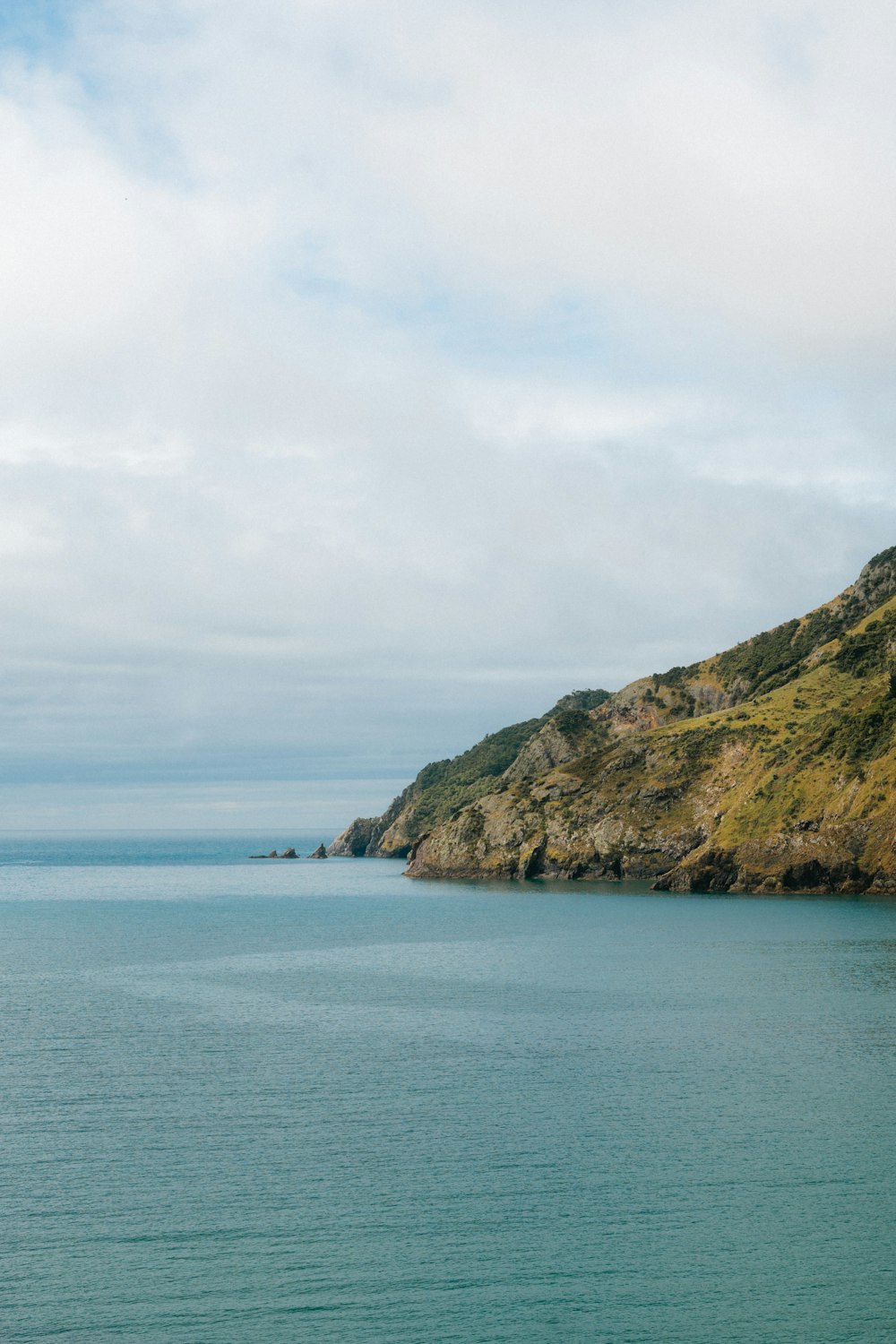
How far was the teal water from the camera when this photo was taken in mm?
37531

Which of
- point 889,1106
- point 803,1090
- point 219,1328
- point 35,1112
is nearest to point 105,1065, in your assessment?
point 35,1112

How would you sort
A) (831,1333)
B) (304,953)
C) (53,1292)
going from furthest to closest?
1. (304,953)
2. (53,1292)
3. (831,1333)

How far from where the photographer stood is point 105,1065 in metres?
69.4

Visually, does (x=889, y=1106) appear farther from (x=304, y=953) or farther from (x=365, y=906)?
(x=365, y=906)

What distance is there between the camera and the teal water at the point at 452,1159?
123 feet

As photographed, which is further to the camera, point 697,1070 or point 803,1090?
point 697,1070

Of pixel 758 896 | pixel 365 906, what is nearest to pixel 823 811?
pixel 758 896

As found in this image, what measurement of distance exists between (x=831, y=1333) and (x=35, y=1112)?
42132 millimetres

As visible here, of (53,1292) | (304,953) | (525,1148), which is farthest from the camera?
(304,953)

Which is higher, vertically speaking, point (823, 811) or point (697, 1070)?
point (823, 811)

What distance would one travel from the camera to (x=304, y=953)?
5059 inches

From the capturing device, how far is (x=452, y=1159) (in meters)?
51.3

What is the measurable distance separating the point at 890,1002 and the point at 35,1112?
213 ft

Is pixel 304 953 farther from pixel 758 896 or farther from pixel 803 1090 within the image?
pixel 758 896
